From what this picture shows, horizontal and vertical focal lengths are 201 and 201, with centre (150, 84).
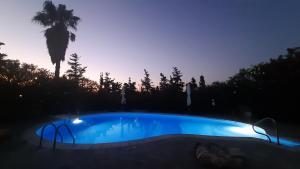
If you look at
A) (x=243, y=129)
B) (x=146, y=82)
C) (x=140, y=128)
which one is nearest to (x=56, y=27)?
(x=146, y=82)

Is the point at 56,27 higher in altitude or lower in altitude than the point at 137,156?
higher

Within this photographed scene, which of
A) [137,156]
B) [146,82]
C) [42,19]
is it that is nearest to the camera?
[137,156]

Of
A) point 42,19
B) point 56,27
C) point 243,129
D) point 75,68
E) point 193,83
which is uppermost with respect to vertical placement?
point 42,19

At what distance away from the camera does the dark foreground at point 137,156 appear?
408 cm

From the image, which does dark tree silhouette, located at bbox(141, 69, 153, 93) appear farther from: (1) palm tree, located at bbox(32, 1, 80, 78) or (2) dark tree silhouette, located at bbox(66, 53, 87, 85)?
(2) dark tree silhouette, located at bbox(66, 53, 87, 85)

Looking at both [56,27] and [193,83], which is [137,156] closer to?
[56,27]

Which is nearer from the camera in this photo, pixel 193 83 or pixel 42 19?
pixel 42 19

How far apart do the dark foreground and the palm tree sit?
46.4ft

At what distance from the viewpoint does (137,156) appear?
4602mm

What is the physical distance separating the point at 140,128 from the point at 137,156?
7.12 meters

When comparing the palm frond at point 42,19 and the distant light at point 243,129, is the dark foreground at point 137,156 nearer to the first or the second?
the distant light at point 243,129

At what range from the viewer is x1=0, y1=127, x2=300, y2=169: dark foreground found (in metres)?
4.08

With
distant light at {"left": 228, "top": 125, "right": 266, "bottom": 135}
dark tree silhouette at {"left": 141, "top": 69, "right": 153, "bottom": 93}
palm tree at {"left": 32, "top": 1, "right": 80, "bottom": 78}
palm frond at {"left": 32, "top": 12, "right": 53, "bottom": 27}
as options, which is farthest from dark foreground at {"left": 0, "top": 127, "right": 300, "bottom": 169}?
dark tree silhouette at {"left": 141, "top": 69, "right": 153, "bottom": 93}

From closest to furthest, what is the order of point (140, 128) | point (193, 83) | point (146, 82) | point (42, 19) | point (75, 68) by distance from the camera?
point (140, 128) < point (42, 19) < point (193, 83) < point (146, 82) < point (75, 68)
